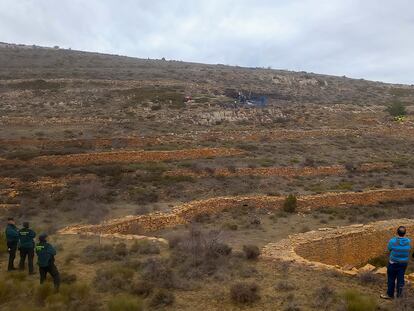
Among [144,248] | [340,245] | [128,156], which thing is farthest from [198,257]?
[128,156]

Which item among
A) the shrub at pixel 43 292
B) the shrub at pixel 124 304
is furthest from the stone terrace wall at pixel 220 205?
the shrub at pixel 124 304

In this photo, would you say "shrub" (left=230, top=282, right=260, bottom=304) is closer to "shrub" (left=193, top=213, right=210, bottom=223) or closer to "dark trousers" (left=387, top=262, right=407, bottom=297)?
"dark trousers" (left=387, top=262, right=407, bottom=297)

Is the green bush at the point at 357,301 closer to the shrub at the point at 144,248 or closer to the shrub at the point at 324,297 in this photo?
the shrub at the point at 324,297

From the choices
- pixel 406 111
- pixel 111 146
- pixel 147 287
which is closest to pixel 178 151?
pixel 111 146

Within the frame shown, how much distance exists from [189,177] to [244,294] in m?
16.5

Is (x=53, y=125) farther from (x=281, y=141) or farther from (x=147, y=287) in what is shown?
(x=147, y=287)

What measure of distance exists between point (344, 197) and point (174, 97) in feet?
88.2

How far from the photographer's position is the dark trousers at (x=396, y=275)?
8.22 metres

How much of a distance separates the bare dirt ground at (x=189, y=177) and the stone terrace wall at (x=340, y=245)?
1.46 metres

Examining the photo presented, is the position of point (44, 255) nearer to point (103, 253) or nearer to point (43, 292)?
point (43, 292)

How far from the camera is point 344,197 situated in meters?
21.8

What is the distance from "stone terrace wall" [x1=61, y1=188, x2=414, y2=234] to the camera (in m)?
16.0

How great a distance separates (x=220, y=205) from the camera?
65.0ft

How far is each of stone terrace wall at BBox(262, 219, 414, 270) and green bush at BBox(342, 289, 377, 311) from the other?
157 inches
